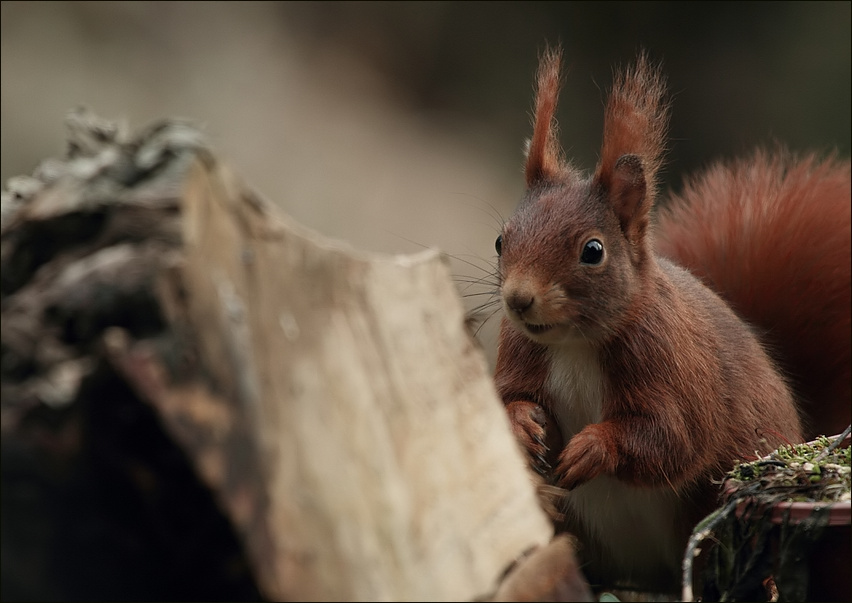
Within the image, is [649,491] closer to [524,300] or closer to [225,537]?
[524,300]

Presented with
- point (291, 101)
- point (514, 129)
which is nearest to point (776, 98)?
point (514, 129)

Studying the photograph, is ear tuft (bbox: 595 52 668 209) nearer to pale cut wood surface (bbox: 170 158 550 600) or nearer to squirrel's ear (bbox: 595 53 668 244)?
squirrel's ear (bbox: 595 53 668 244)

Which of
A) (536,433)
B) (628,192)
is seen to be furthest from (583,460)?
(628,192)

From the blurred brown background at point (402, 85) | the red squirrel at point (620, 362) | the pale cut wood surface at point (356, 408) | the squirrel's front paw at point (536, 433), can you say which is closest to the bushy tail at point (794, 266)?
the red squirrel at point (620, 362)

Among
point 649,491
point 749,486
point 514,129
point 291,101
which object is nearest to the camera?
point 749,486

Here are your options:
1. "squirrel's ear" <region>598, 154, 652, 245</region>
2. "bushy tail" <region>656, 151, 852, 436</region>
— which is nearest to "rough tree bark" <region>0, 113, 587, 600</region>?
"squirrel's ear" <region>598, 154, 652, 245</region>

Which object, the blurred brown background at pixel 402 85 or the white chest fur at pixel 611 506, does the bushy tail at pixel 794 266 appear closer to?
the white chest fur at pixel 611 506
